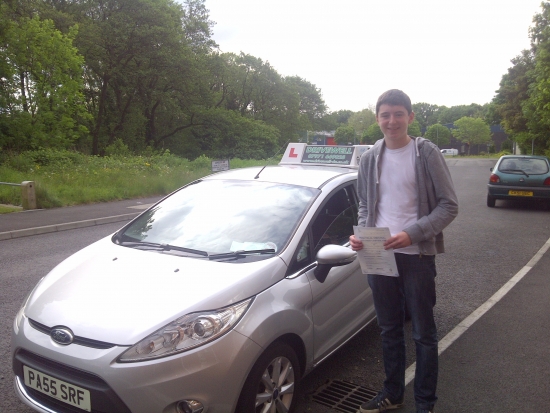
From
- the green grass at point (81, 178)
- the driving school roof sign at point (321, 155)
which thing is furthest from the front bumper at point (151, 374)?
the green grass at point (81, 178)

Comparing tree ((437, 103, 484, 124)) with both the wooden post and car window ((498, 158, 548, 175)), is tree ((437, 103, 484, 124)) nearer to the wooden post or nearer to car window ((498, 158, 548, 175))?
car window ((498, 158, 548, 175))

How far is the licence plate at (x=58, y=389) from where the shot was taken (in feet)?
8.22

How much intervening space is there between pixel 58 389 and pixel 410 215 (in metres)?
2.15

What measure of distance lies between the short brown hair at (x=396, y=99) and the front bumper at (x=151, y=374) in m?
1.58

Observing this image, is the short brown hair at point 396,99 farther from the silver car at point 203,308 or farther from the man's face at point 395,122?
the silver car at point 203,308

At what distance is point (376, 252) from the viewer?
2.91 meters

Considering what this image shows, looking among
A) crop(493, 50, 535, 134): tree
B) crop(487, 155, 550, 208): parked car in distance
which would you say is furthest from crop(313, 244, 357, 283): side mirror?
crop(493, 50, 535, 134): tree

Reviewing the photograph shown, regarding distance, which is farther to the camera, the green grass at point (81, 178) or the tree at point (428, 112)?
the tree at point (428, 112)

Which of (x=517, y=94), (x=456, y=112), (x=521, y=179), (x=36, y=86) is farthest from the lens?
(x=456, y=112)

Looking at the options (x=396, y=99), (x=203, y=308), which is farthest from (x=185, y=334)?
(x=396, y=99)

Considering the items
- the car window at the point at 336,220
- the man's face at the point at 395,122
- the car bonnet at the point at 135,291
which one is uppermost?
the man's face at the point at 395,122

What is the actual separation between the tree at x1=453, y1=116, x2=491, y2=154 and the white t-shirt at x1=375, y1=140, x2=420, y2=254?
106296mm

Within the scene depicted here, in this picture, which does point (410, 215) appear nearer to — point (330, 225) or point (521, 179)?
point (330, 225)

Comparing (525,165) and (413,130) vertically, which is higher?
(413,130)
